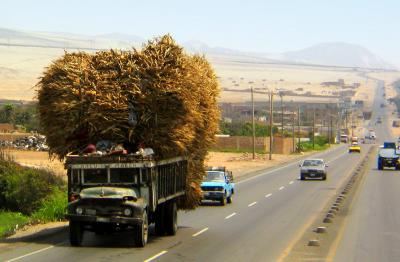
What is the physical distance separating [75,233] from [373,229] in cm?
1012

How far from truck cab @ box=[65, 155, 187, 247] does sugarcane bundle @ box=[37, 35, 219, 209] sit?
1082 mm

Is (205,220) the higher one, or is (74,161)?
(74,161)

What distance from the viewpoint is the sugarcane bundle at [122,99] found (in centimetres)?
1991

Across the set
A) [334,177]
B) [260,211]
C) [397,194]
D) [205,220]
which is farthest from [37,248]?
[334,177]

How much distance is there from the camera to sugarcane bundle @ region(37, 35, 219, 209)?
19.9 metres

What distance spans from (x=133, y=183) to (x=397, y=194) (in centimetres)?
2694

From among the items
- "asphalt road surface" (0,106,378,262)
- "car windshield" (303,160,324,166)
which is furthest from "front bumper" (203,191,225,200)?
"car windshield" (303,160,324,166)

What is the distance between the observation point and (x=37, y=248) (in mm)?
18984

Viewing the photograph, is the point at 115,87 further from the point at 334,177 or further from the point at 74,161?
the point at 334,177

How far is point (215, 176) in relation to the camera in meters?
35.5

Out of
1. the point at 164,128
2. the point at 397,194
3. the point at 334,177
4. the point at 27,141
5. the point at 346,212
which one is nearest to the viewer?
the point at 164,128

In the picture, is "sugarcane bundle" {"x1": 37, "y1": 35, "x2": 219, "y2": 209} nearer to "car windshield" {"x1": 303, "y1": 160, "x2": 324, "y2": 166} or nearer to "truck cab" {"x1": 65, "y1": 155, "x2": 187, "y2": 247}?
"truck cab" {"x1": 65, "y1": 155, "x2": 187, "y2": 247}

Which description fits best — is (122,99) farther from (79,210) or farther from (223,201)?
(223,201)

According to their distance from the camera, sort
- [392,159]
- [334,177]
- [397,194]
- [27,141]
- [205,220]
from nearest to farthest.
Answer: [205,220] → [397,194] → [334,177] → [392,159] → [27,141]
